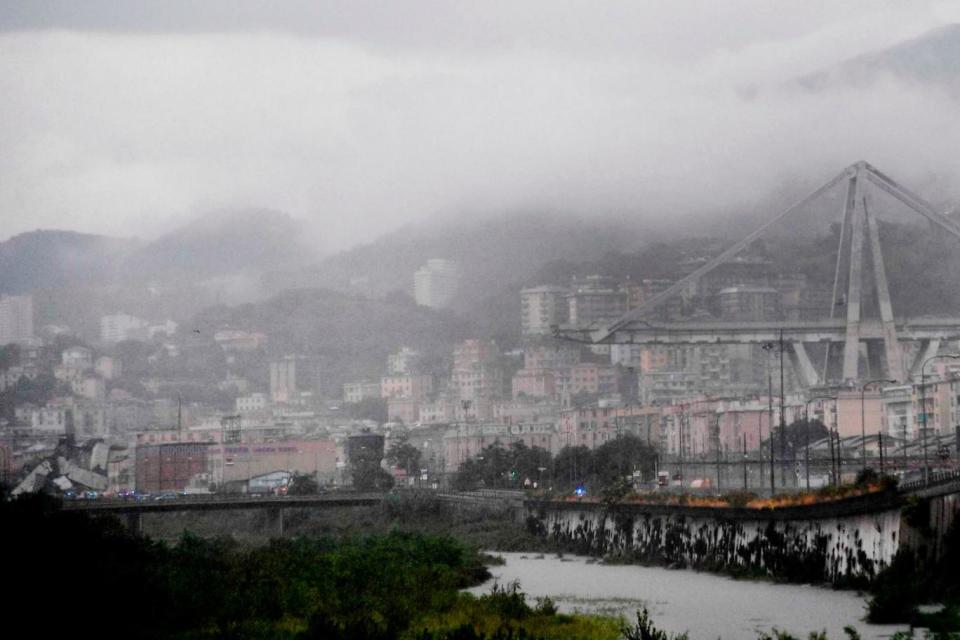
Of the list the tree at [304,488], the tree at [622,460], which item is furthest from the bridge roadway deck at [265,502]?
the tree at [304,488]

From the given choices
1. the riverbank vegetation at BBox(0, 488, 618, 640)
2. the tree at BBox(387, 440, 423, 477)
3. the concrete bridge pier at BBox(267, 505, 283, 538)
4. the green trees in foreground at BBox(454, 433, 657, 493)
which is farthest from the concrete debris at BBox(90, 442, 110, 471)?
the riverbank vegetation at BBox(0, 488, 618, 640)

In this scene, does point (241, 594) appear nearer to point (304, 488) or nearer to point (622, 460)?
point (622, 460)

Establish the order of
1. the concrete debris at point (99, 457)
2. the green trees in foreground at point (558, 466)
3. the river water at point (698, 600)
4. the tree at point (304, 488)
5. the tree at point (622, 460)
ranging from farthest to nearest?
the concrete debris at point (99, 457) → the tree at point (304, 488) → the green trees in foreground at point (558, 466) → the tree at point (622, 460) → the river water at point (698, 600)

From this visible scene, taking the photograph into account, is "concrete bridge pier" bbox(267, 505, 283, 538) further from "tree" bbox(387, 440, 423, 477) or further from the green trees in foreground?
"tree" bbox(387, 440, 423, 477)

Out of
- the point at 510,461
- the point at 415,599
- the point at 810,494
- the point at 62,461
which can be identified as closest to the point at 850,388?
the point at 510,461

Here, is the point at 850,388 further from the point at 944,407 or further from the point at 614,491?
the point at 614,491

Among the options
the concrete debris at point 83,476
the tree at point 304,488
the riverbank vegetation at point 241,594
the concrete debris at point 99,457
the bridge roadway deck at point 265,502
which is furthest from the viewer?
the concrete debris at point 99,457

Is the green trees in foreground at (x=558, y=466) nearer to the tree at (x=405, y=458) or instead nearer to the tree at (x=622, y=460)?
the tree at (x=622, y=460)

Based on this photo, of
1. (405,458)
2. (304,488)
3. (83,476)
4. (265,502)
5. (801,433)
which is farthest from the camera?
(83,476)

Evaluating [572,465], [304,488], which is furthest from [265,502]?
[304,488]
